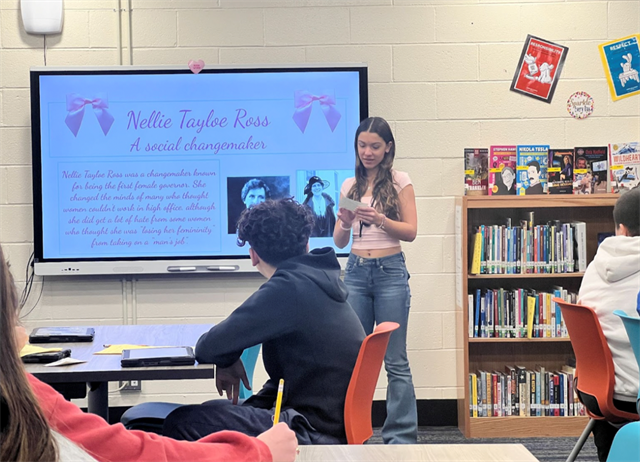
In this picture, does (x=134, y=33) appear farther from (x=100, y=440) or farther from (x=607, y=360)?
(x=100, y=440)

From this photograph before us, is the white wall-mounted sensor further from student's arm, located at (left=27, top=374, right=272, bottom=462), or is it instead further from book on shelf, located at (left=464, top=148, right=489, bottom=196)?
student's arm, located at (left=27, top=374, right=272, bottom=462)

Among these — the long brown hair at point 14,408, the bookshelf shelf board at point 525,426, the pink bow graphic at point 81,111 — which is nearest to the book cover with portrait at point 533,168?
the bookshelf shelf board at point 525,426

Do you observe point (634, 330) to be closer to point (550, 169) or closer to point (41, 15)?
point (550, 169)

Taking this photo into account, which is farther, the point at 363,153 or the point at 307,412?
the point at 363,153

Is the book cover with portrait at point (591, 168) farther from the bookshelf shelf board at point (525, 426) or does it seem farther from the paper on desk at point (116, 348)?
the paper on desk at point (116, 348)

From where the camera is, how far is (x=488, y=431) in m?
3.87

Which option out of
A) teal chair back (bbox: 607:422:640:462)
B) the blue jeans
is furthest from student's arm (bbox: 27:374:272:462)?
the blue jeans

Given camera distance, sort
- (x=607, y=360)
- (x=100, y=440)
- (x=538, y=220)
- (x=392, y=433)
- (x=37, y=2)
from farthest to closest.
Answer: (x=538, y=220), (x=37, y=2), (x=392, y=433), (x=607, y=360), (x=100, y=440)

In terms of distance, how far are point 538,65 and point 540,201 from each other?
780mm

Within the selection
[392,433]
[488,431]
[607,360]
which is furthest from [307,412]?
[488,431]

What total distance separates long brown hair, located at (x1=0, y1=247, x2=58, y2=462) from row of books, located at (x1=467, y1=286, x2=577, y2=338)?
327 centimetres

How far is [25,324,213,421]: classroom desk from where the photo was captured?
205 centimetres

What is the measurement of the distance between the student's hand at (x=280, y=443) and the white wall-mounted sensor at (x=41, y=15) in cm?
337

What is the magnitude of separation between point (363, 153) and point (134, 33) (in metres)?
1.43
